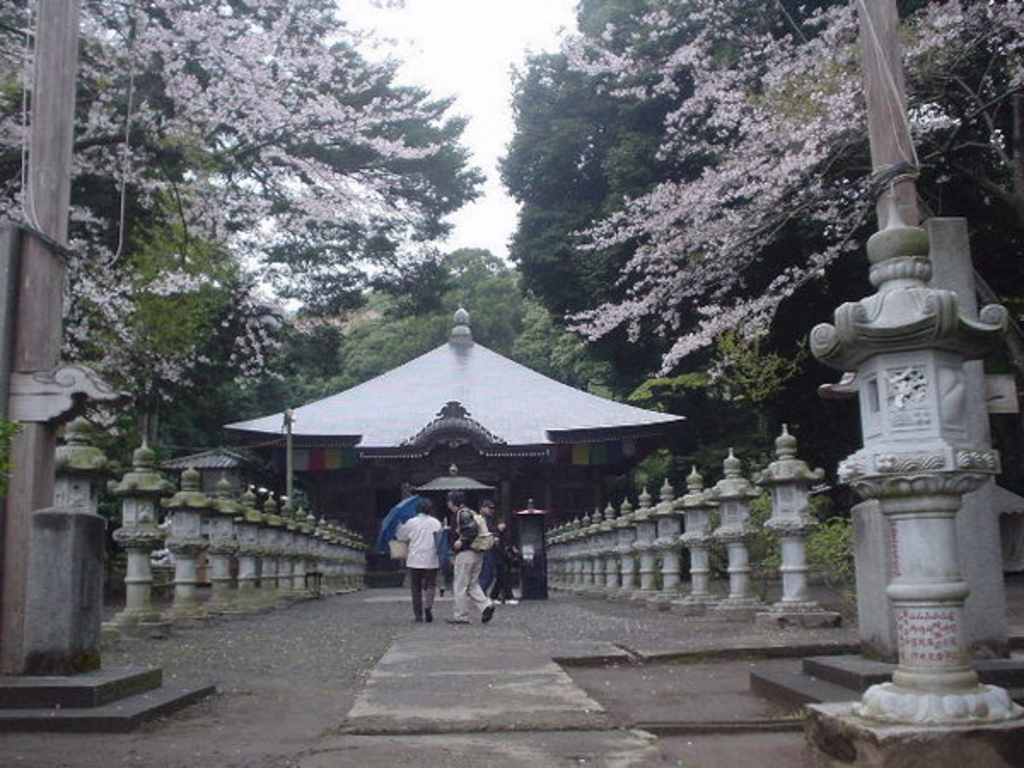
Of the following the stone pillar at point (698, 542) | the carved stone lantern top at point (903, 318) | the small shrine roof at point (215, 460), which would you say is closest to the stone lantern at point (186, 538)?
the stone pillar at point (698, 542)

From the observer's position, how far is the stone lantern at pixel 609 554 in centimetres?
1573

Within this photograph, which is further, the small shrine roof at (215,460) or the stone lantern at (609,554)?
the small shrine roof at (215,460)

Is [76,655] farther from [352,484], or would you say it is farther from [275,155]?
[352,484]

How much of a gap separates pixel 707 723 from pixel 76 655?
10.3 ft

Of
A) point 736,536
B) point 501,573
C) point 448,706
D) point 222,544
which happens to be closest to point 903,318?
point 448,706

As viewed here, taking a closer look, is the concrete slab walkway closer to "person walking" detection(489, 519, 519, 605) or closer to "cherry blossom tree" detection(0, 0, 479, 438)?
"cherry blossom tree" detection(0, 0, 479, 438)

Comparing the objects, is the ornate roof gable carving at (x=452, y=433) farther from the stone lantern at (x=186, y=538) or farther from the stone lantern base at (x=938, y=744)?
the stone lantern base at (x=938, y=744)

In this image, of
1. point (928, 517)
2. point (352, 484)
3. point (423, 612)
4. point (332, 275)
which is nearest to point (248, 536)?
point (423, 612)

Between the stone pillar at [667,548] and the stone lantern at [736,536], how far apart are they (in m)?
2.18

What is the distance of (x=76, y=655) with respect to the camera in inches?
185

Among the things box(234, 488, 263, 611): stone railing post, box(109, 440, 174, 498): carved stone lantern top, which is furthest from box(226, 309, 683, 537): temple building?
box(109, 440, 174, 498): carved stone lantern top

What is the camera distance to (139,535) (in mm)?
8344

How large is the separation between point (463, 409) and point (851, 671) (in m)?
21.7

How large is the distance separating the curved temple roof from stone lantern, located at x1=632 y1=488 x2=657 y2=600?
11195 millimetres
